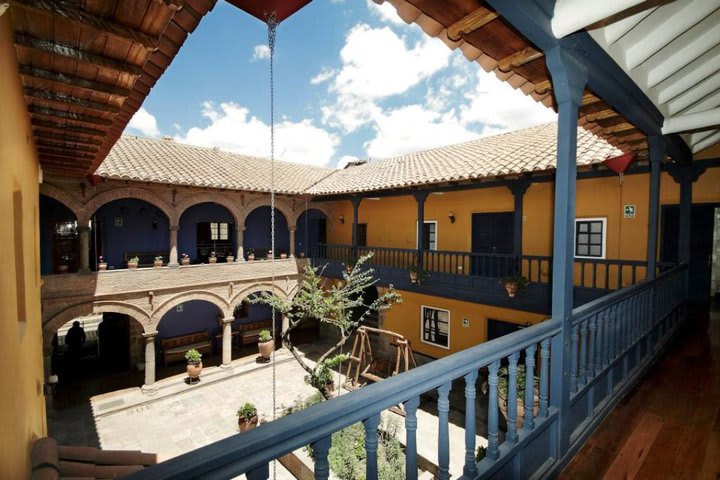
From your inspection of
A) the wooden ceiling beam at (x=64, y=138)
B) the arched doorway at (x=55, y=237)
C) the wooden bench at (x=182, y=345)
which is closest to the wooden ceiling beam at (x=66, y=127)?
the wooden ceiling beam at (x=64, y=138)

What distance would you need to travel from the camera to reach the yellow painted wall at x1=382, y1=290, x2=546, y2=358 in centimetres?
996

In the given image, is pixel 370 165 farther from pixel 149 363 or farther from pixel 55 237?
pixel 55 237

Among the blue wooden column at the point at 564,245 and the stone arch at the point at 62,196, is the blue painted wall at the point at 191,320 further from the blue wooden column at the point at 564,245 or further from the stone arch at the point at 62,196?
the blue wooden column at the point at 564,245

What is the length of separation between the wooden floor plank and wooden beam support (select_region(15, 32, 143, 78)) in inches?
179

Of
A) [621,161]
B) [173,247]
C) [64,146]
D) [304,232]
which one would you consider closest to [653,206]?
[621,161]

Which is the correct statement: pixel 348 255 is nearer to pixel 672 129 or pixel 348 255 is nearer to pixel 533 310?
pixel 533 310

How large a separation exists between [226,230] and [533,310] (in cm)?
1189

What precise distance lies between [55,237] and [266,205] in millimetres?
6673

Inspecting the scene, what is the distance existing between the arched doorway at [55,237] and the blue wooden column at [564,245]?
12.8m

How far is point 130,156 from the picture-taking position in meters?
11.3

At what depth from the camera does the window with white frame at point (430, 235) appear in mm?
12180

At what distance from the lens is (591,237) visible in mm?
8898

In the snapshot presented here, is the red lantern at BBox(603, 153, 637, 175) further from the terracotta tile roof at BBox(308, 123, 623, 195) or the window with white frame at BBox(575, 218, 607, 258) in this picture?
the window with white frame at BBox(575, 218, 607, 258)

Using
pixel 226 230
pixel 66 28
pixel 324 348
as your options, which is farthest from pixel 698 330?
pixel 226 230
